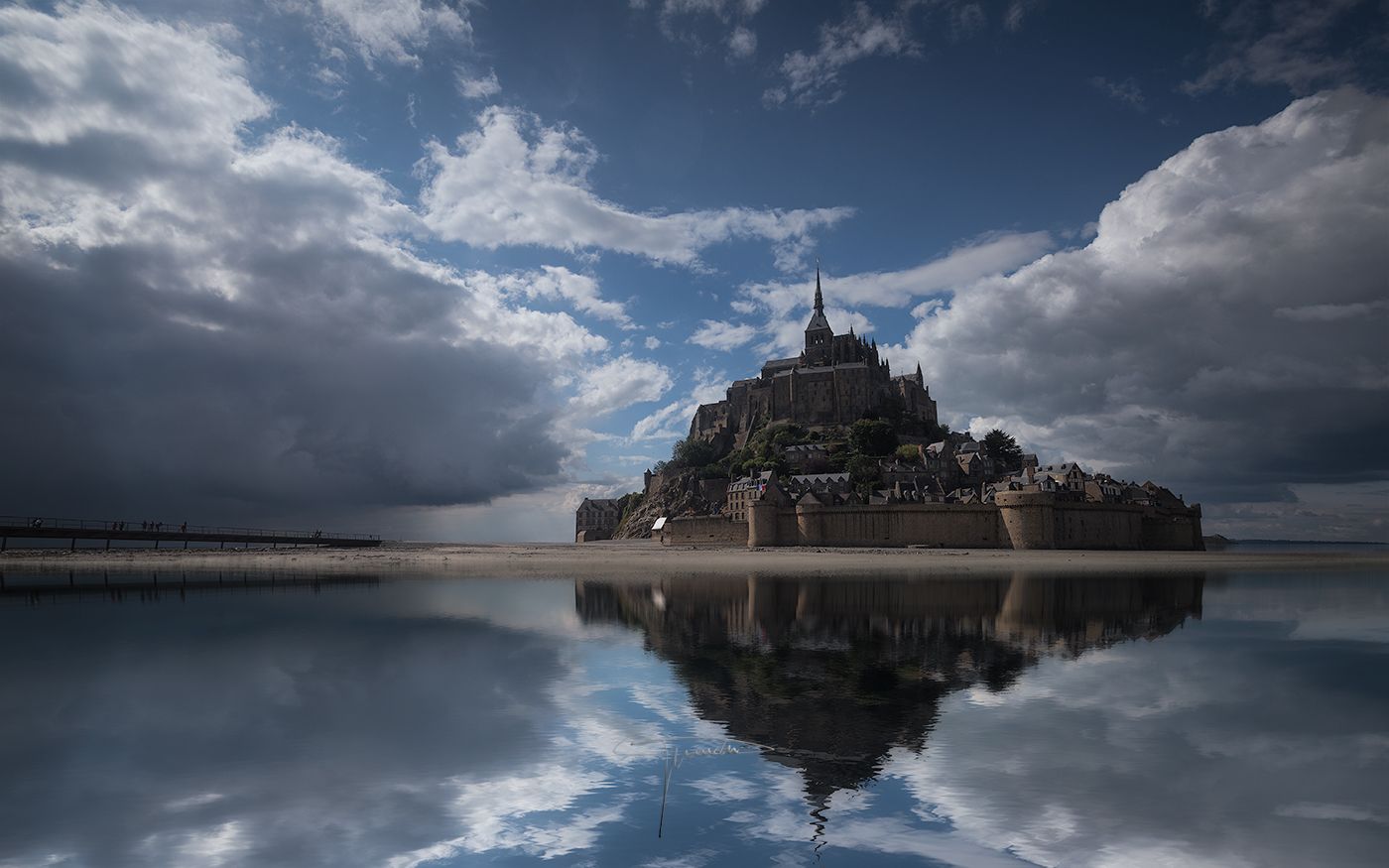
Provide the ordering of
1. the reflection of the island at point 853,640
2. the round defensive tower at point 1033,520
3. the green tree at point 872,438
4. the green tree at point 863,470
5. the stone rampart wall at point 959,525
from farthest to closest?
the green tree at point 872,438 < the green tree at point 863,470 < the stone rampart wall at point 959,525 < the round defensive tower at point 1033,520 < the reflection of the island at point 853,640

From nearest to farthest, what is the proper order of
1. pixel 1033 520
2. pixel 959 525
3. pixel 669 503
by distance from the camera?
pixel 1033 520 → pixel 959 525 → pixel 669 503

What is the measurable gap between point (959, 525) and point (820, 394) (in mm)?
41802

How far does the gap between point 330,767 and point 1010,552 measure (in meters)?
47.8

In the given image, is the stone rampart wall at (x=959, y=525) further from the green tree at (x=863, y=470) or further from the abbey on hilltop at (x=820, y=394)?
the abbey on hilltop at (x=820, y=394)

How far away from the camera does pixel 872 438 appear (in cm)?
8031

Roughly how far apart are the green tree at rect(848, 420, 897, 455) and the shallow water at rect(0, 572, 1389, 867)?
60.0m

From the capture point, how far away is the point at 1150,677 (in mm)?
13469

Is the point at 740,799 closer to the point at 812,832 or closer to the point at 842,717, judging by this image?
the point at 812,832

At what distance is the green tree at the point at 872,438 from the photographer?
80125mm

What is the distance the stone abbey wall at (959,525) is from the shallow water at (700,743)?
33.6 metres

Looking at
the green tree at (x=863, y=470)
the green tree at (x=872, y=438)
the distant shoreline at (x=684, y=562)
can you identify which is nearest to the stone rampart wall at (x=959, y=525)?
the distant shoreline at (x=684, y=562)

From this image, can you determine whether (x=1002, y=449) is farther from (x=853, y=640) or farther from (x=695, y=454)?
(x=853, y=640)
